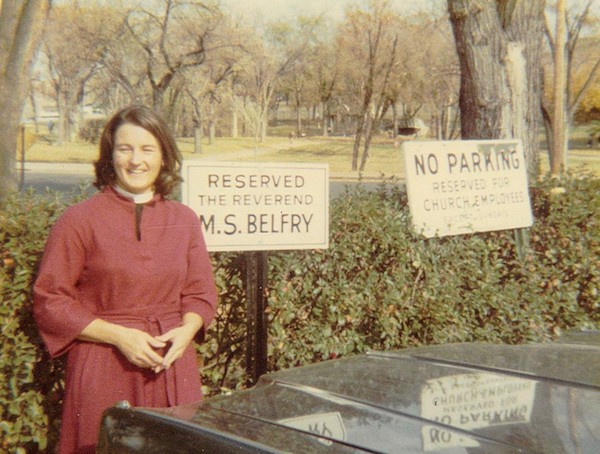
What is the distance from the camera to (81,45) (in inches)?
1486

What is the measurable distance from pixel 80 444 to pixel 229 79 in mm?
42857

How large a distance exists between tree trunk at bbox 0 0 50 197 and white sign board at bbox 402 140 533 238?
2819 millimetres

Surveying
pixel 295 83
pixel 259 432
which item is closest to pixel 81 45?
pixel 295 83

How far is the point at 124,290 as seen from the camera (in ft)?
9.75

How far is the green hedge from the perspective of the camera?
360cm

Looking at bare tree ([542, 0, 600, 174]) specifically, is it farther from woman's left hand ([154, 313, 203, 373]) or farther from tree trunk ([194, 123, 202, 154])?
tree trunk ([194, 123, 202, 154])

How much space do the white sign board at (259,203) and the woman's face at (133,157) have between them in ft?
3.08

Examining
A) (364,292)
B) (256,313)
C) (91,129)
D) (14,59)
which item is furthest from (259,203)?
(91,129)

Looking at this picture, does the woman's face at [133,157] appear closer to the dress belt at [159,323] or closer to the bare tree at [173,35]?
the dress belt at [159,323]

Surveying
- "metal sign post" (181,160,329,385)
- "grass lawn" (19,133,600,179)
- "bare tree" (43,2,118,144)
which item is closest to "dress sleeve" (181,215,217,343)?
"metal sign post" (181,160,329,385)

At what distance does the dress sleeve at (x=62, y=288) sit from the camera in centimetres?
289

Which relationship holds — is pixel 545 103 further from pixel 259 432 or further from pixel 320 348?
pixel 259 432

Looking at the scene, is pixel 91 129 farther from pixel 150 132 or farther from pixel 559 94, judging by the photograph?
pixel 150 132

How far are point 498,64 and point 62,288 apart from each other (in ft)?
15.7
